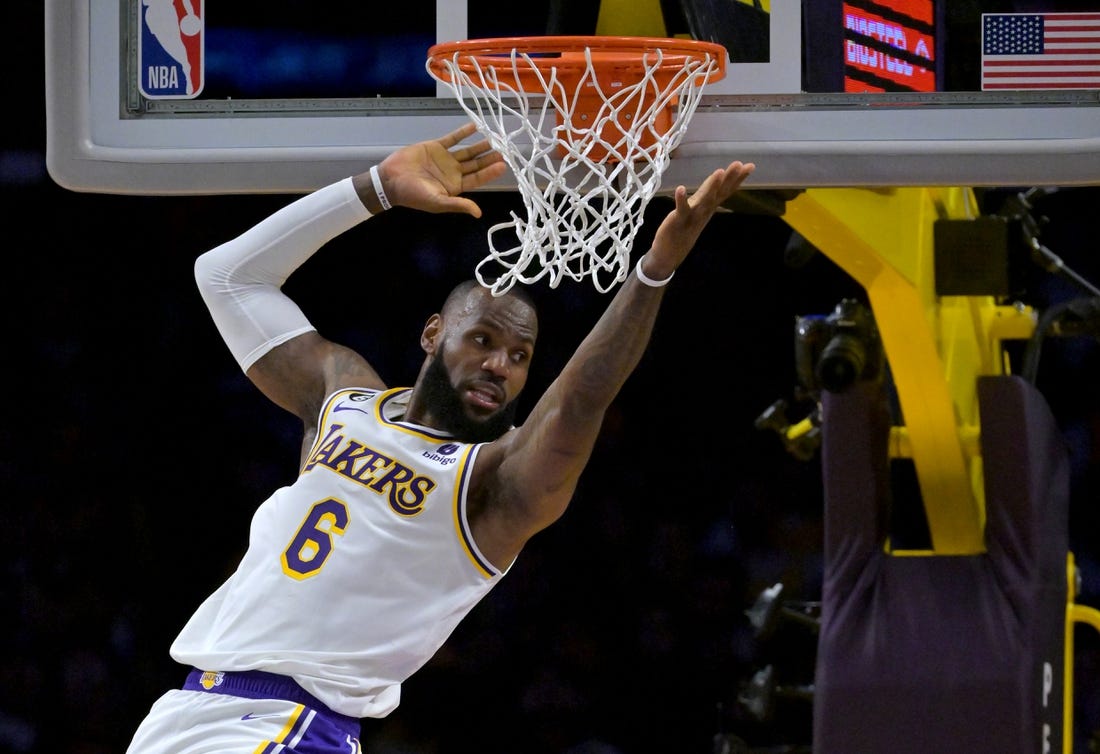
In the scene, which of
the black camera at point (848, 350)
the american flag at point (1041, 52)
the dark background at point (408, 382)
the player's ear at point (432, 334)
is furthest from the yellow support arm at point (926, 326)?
the dark background at point (408, 382)

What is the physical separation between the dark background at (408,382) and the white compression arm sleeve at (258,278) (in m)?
2.89

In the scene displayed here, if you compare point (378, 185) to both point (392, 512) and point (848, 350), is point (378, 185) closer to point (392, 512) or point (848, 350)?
point (392, 512)

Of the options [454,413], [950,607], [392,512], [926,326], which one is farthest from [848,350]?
[392,512]

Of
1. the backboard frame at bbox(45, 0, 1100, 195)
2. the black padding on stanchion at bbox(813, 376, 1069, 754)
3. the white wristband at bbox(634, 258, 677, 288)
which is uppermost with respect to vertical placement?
the backboard frame at bbox(45, 0, 1100, 195)

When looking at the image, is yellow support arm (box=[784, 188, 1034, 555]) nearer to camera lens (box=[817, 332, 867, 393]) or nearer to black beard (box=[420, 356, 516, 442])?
camera lens (box=[817, 332, 867, 393])

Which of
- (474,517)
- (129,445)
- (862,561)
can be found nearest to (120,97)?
(474,517)

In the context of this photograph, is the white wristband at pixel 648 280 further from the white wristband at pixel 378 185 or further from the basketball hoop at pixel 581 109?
the white wristband at pixel 378 185

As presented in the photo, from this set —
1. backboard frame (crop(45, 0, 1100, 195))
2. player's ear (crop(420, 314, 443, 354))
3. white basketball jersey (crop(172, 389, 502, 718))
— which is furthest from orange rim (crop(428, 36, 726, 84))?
white basketball jersey (crop(172, 389, 502, 718))

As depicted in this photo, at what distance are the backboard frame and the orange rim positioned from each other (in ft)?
0.52

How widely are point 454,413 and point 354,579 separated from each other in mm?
434

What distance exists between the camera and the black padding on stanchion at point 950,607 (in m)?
4.06

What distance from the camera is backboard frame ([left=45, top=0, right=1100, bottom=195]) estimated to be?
3.03 metres

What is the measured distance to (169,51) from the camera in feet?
10.6

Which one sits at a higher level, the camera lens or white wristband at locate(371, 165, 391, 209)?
white wristband at locate(371, 165, 391, 209)
